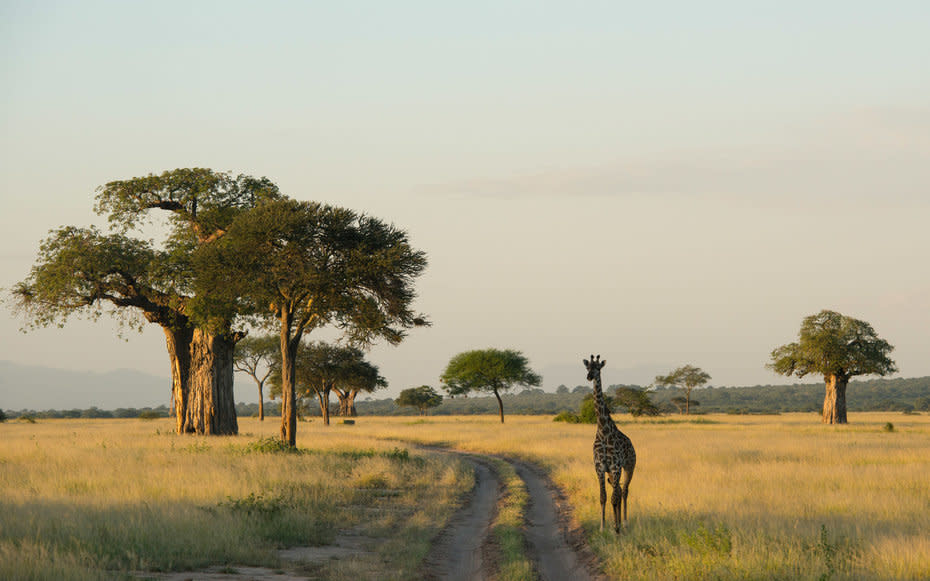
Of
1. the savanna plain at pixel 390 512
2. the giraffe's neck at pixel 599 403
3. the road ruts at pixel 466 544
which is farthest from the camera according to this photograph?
the giraffe's neck at pixel 599 403

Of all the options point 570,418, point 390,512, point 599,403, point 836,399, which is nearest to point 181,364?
point 390,512

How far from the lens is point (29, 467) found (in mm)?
25359

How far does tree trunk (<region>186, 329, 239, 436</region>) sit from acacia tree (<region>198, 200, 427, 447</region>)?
33.4ft

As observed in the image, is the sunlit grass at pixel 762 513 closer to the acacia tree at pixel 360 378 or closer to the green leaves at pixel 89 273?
the green leaves at pixel 89 273

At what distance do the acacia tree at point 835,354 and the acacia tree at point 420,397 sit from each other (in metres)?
60.9

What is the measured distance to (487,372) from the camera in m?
94.9

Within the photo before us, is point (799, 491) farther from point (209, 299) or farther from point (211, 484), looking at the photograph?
point (209, 299)

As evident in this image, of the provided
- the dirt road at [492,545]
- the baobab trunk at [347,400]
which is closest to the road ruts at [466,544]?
the dirt road at [492,545]

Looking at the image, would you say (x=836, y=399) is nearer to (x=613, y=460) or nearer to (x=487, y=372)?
(x=487, y=372)

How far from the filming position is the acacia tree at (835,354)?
227 feet

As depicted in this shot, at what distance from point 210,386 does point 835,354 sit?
2079 inches

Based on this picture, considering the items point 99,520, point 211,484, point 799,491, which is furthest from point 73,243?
point 799,491

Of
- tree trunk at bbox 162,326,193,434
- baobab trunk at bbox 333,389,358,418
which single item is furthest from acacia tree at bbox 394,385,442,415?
tree trunk at bbox 162,326,193,434

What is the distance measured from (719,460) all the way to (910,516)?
14.7 metres
